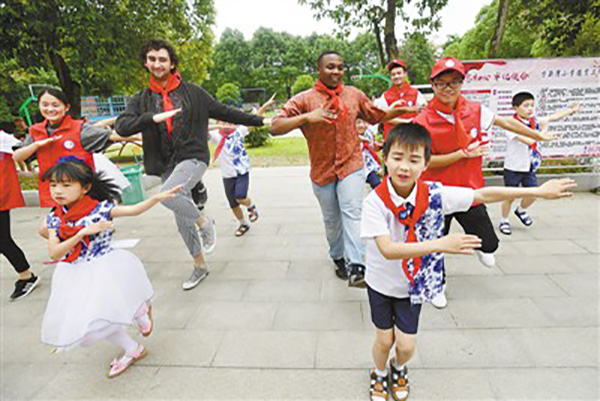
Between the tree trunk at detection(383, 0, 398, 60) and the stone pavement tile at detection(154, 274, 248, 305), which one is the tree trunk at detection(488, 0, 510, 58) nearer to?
the tree trunk at detection(383, 0, 398, 60)

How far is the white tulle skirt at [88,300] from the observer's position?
6.96ft

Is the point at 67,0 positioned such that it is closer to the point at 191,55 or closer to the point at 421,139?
A: the point at 191,55

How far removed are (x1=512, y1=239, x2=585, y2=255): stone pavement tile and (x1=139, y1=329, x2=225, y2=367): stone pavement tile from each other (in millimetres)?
3325

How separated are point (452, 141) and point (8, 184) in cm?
403

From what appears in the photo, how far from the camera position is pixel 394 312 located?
193 centimetres

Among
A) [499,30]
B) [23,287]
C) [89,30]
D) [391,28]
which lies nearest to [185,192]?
[23,287]

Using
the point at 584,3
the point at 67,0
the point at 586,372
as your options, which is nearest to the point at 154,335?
the point at 586,372

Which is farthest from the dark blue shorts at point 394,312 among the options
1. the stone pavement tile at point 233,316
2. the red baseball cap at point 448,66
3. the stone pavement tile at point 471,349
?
the red baseball cap at point 448,66

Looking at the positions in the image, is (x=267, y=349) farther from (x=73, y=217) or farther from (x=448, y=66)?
(x=448, y=66)

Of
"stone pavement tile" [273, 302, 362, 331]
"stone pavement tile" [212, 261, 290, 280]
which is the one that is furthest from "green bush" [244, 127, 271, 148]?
"stone pavement tile" [273, 302, 362, 331]

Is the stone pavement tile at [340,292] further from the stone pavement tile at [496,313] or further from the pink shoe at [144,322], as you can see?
the pink shoe at [144,322]

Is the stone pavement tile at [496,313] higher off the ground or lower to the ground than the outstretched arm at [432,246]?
lower

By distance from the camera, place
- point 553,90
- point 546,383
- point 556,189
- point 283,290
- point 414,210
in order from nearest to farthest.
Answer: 1. point 556,189
2. point 414,210
3. point 546,383
4. point 283,290
5. point 553,90

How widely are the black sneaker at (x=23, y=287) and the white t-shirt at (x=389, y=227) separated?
11.7 ft
